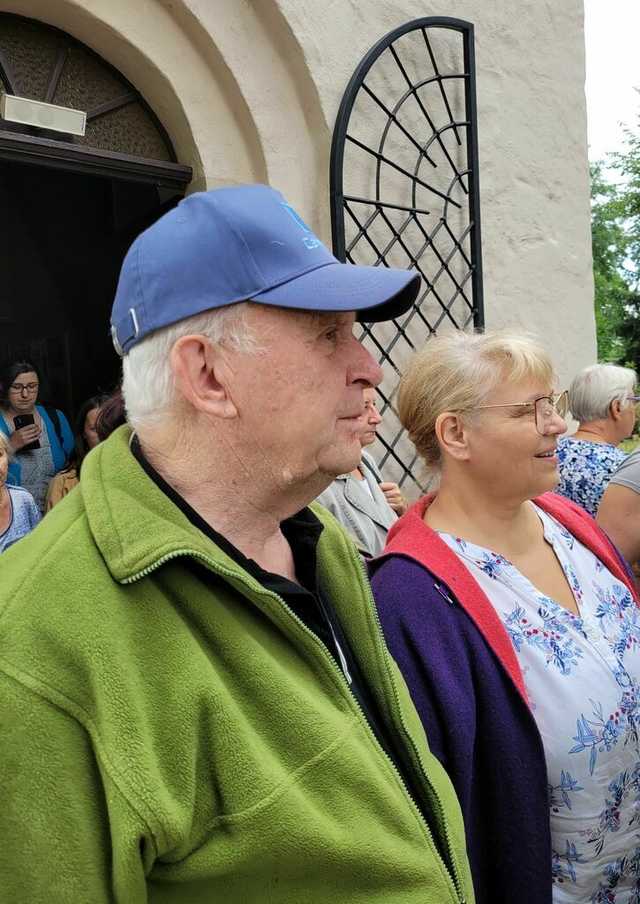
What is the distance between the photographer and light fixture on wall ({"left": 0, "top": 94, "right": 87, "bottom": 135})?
3.58 m

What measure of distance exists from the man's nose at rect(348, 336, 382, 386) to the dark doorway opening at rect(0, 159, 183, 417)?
6.32m

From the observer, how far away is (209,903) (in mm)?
1030

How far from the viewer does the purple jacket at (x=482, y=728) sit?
68.0 inches

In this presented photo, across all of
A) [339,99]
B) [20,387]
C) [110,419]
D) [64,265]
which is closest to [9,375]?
[20,387]

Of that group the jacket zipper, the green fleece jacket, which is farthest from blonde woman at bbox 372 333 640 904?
the green fleece jacket

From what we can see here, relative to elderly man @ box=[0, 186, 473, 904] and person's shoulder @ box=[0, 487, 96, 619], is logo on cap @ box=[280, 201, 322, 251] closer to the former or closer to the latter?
elderly man @ box=[0, 186, 473, 904]

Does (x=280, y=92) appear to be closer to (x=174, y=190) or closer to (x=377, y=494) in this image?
(x=174, y=190)

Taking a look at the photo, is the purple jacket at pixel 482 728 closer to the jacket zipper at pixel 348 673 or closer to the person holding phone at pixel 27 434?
the jacket zipper at pixel 348 673

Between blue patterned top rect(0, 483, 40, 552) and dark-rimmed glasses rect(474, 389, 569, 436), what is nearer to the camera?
dark-rimmed glasses rect(474, 389, 569, 436)

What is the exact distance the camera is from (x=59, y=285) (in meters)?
7.95

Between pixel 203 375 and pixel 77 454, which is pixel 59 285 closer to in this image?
pixel 77 454

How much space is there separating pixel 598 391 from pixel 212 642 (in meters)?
3.14

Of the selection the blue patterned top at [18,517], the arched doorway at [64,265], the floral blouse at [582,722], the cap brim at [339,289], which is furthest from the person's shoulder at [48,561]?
the arched doorway at [64,265]

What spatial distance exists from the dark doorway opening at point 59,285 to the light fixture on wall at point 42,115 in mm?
3576
